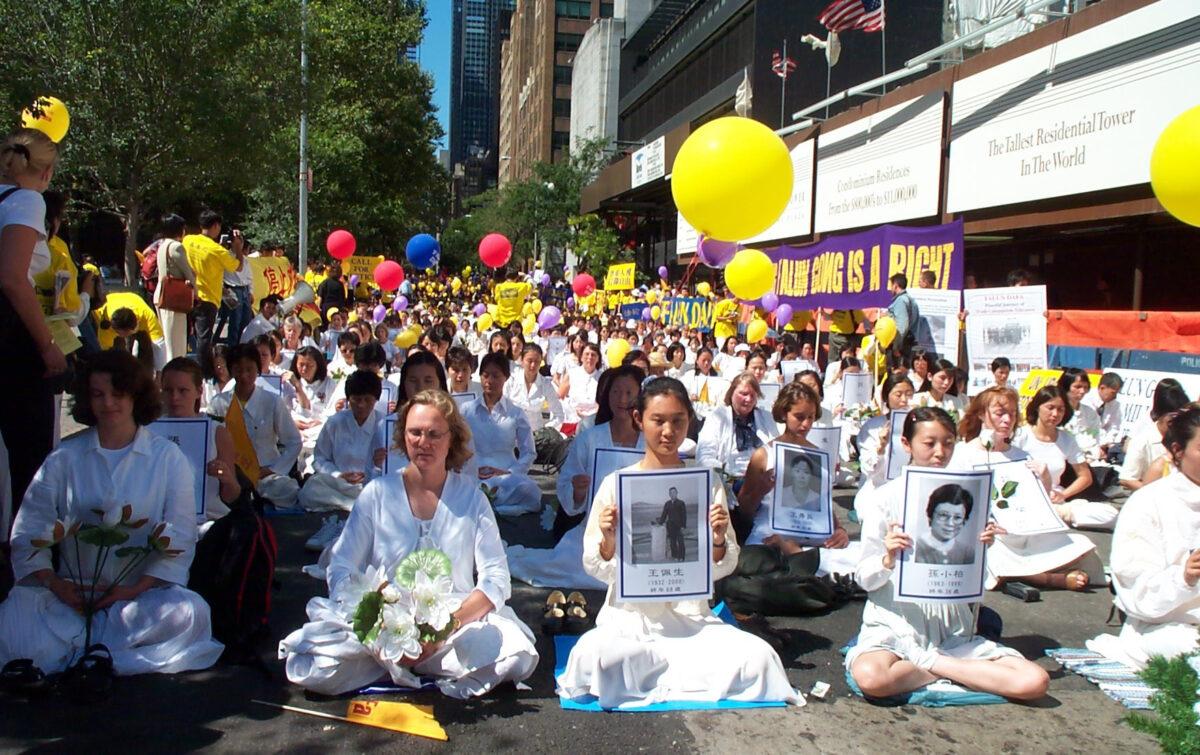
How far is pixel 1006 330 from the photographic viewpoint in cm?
1136

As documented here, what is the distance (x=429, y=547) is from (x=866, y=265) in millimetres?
11140

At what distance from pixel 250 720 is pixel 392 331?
1291cm

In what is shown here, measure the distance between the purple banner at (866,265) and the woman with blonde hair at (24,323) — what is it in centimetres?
1004

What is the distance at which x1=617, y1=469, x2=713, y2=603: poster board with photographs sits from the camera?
418cm

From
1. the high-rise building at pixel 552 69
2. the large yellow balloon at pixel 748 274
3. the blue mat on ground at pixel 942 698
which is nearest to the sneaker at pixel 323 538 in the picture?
the blue mat on ground at pixel 942 698

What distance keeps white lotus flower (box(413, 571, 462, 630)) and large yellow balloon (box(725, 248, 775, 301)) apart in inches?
372

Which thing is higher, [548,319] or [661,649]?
[548,319]

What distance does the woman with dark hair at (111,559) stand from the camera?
418 cm

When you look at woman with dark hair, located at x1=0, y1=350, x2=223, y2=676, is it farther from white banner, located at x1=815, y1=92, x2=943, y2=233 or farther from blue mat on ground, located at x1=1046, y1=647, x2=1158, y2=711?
white banner, located at x1=815, y1=92, x2=943, y2=233

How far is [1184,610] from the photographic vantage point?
4508 mm

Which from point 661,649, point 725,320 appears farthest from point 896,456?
point 725,320

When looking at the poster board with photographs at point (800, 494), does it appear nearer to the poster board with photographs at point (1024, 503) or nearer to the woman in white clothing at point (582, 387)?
the poster board with photographs at point (1024, 503)

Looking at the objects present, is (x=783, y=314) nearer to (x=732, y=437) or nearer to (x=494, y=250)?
(x=494, y=250)

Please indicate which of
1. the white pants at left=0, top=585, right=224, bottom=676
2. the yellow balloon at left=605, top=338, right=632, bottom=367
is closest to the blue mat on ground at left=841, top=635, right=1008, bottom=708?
the white pants at left=0, top=585, right=224, bottom=676
